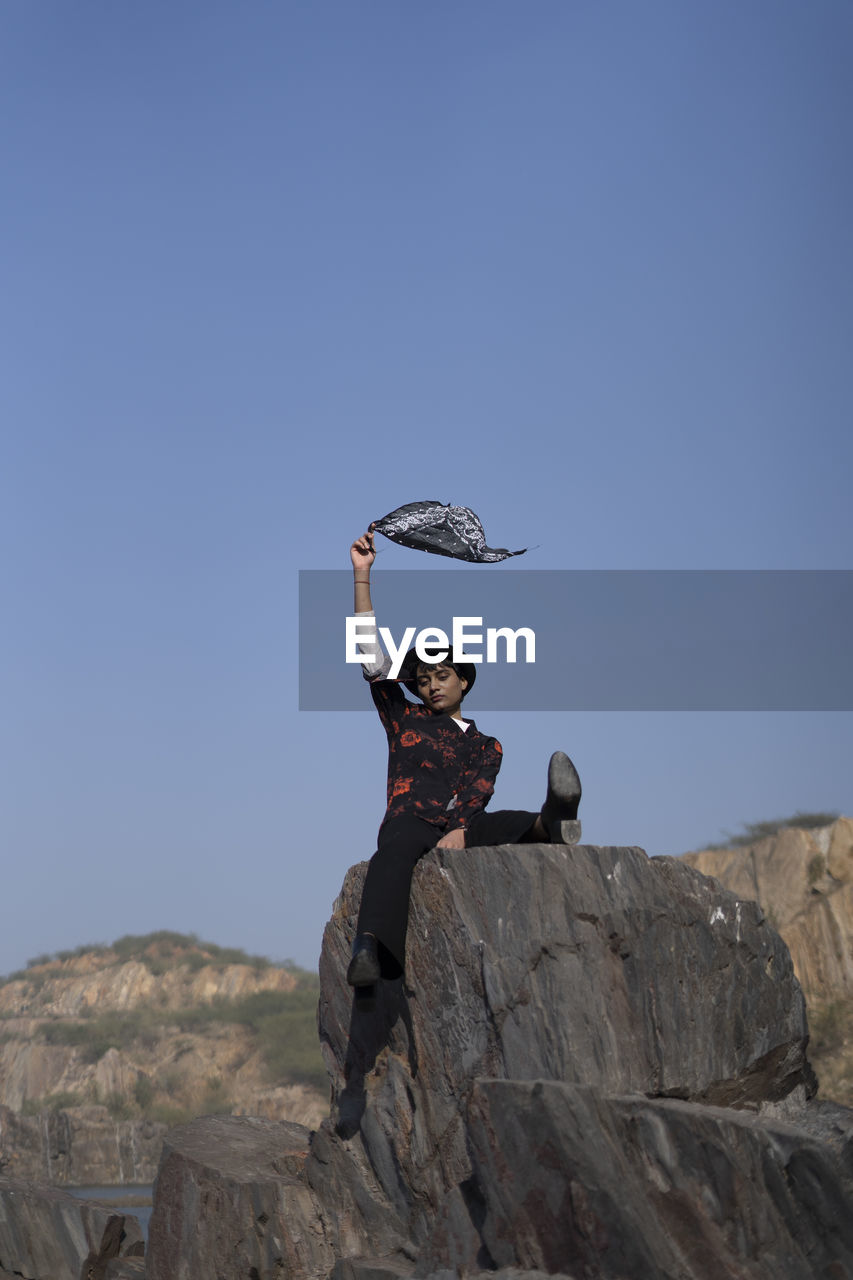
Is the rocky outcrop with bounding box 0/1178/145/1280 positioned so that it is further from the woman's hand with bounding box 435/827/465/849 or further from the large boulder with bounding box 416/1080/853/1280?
the large boulder with bounding box 416/1080/853/1280

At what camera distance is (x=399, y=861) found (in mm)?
5566

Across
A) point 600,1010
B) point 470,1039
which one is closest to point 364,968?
point 470,1039

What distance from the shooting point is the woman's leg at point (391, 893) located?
538 cm

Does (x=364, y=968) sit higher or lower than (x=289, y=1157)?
higher

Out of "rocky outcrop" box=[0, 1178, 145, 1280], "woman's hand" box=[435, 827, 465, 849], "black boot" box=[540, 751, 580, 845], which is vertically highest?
"black boot" box=[540, 751, 580, 845]

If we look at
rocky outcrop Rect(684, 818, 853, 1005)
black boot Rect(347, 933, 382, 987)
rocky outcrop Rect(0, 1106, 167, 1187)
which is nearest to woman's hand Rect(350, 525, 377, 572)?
black boot Rect(347, 933, 382, 987)

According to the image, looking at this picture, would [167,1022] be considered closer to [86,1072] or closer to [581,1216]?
[86,1072]

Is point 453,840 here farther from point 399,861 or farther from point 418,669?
point 418,669

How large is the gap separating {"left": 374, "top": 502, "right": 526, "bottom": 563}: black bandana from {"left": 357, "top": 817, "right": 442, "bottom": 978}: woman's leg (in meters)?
1.69

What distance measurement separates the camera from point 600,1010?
16.6ft

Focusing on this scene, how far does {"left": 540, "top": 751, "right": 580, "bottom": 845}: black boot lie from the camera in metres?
5.44

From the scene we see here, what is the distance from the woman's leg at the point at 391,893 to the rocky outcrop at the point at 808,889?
17883mm

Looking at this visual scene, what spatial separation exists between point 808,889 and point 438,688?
70.4ft

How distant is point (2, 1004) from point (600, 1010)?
178 ft
